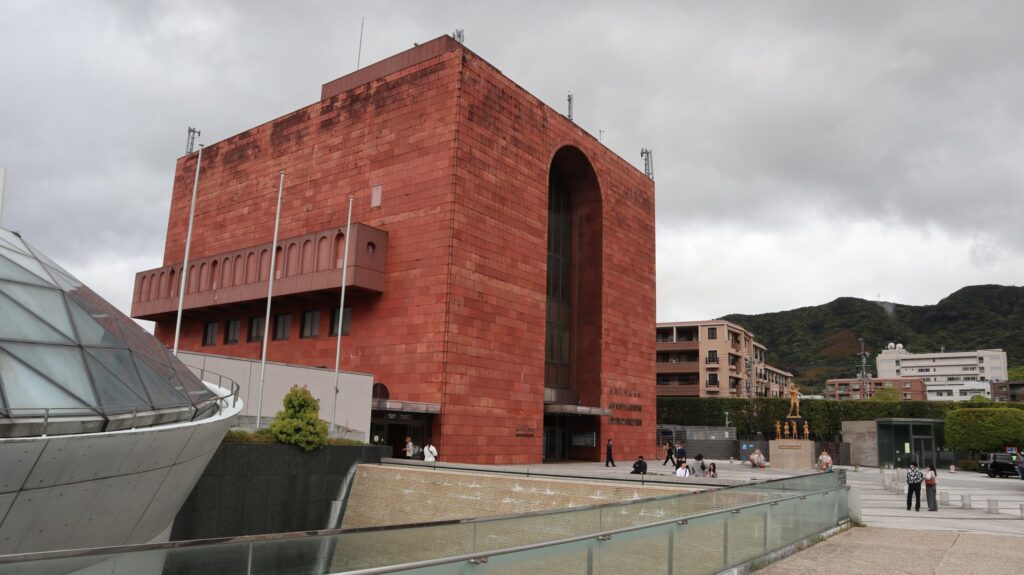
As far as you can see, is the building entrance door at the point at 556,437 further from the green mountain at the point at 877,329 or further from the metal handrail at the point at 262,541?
the green mountain at the point at 877,329

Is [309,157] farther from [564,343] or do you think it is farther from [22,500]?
[22,500]

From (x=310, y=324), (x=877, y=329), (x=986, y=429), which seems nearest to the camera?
(x=310, y=324)

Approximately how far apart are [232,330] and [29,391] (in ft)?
108

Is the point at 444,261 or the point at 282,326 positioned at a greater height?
the point at 444,261

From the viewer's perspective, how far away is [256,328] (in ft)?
132

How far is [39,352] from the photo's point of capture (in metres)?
10.9

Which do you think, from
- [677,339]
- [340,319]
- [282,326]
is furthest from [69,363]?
[677,339]

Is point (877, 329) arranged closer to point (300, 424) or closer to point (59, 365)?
point (300, 424)

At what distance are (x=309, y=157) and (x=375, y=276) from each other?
10.0 m

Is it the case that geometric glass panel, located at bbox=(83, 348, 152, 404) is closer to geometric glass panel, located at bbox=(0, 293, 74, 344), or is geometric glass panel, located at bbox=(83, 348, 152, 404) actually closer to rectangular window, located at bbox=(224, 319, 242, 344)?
geometric glass panel, located at bbox=(0, 293, 74, 344)

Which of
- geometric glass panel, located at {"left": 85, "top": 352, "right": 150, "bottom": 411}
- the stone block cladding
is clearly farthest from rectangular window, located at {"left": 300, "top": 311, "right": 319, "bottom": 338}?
geometric glass panel, located at {"left": 85, "top": 352, "right": 150, "bottom": 411}

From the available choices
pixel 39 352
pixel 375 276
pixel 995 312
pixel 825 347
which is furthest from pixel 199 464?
pixel 995 312

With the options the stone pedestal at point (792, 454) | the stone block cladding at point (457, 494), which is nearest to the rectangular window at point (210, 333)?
the stone block cladding at point (457, 494)

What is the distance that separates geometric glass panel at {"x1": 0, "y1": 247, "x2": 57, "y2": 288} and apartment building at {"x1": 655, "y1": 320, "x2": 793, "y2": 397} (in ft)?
254
